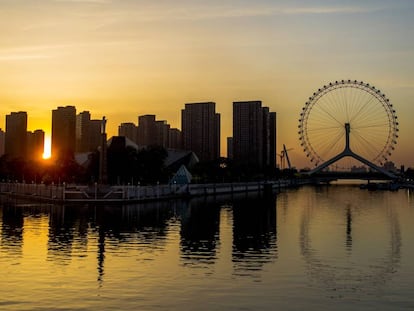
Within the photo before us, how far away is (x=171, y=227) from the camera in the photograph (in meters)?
42.2

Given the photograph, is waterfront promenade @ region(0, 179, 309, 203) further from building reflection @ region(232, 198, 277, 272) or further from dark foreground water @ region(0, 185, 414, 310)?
dark foreground water @ region(0, 185, 414, 310)

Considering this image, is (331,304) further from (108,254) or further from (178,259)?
(108,254)

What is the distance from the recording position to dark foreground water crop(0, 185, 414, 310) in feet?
60.5

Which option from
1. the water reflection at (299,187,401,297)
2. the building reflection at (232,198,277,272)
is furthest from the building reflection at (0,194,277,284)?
the water reflection at (299,187,401,297)

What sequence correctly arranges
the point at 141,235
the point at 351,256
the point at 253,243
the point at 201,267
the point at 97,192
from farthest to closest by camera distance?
the point at 97,192, the point at 141,235, the point at 253,243, the point at 351,256, the point at 201,267

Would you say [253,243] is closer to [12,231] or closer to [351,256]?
[351,256]

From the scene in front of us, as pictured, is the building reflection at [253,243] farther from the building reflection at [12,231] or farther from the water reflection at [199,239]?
the building reflection at [12,231]

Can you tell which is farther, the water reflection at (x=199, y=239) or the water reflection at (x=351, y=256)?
the water reflection at (x=199, y=239)

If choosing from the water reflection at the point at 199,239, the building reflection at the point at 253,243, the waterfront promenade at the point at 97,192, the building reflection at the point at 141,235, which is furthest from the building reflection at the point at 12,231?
the waterfront promenade at the point at 97,192

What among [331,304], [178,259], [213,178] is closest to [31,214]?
[178,259]

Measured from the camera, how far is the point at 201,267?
79.9 ft

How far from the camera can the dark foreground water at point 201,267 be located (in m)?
18.4

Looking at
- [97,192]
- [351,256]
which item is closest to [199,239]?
[351,256]

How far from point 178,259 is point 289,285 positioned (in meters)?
7.03
